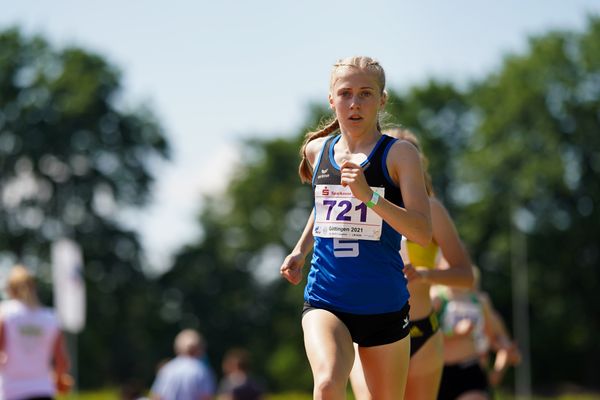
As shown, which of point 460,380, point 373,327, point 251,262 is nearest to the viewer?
point 373,327

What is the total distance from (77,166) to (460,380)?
4607 cm

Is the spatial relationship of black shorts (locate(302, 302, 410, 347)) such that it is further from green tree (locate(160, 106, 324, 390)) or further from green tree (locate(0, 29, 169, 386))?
green tree (locate(160, 106, 324, 390))

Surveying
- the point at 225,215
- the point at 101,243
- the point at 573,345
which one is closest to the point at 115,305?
the point at 101,243

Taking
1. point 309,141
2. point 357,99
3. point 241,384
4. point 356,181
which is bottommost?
point 241,384

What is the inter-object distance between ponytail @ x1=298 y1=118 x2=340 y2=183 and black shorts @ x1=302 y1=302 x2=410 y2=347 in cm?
82

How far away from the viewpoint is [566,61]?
175 feet

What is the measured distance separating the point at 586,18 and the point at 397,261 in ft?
165

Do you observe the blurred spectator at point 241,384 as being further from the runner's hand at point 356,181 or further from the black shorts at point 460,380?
the runner's hand at point 356,181

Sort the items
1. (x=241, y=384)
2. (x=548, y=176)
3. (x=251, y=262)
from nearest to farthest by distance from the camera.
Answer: (x=241, y=384) < (x=548, y=176) < (x=251, y=262)

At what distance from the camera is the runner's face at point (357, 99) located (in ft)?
18.9

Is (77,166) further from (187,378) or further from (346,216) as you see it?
(346,216)

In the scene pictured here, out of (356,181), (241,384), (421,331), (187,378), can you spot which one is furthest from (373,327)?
(241,384)

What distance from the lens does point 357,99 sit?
18.9 feet

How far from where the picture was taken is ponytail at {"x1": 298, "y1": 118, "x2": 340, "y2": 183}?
6.24 meters
